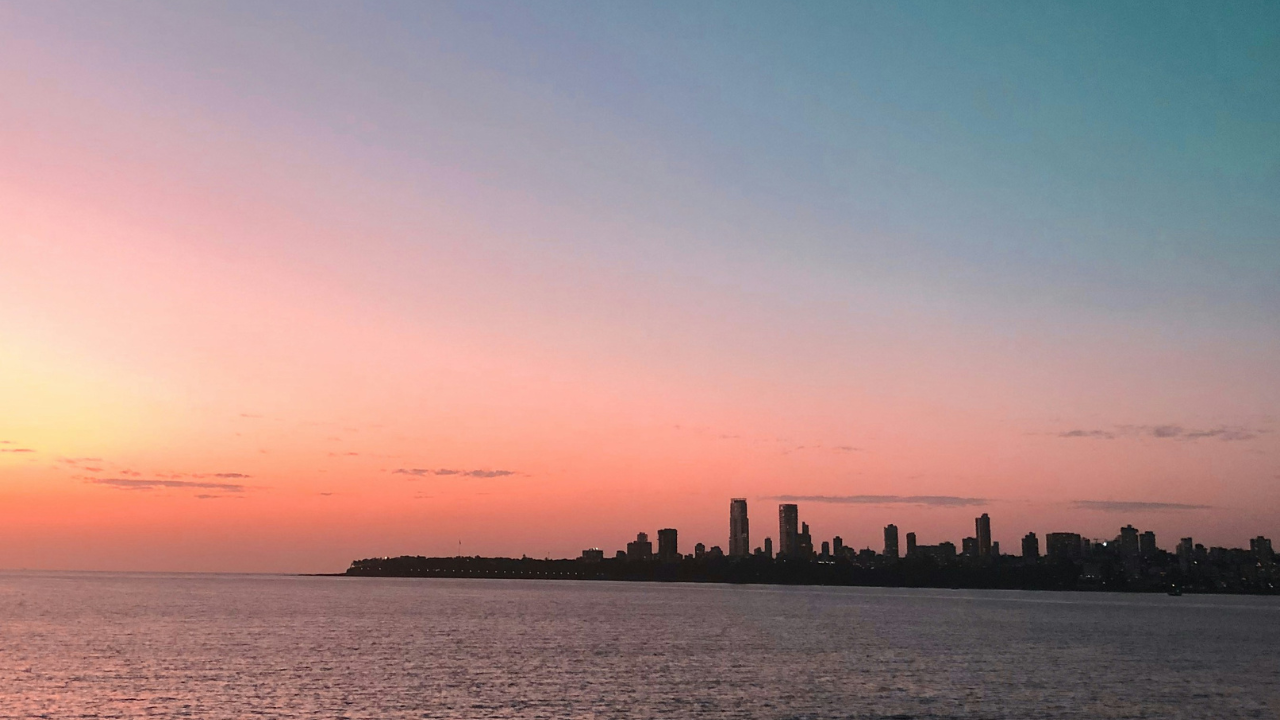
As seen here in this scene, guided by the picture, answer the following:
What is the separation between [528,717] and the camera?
7462cm

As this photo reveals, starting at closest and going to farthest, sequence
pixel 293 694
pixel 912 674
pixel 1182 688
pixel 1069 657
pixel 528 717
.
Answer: pixel 528 717
pixel 293 694
pixel 1182 688
pixel 912 674
pixel 1069 657

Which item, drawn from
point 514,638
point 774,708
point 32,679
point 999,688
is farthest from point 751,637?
point 32,679

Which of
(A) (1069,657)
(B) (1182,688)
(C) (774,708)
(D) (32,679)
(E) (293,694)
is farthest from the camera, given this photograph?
(A) (1069,657)

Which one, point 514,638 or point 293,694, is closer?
point 293,694

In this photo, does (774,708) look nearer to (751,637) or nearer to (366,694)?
(366,694)

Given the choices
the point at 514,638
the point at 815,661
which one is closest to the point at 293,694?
the point at 815,661

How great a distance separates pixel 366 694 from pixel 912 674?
183 ft

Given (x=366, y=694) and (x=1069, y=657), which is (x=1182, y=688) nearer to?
(x=1069, y=657)

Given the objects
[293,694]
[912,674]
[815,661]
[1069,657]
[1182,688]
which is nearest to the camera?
[293,694]

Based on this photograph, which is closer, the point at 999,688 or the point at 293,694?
the point at 293,694

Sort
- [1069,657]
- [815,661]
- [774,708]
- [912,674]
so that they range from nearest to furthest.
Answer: [774,708], [912,674], [815,661], [1069,657]

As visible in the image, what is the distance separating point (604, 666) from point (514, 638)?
1793 inches

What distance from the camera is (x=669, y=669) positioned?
109m

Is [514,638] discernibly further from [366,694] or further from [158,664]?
[366,694]
